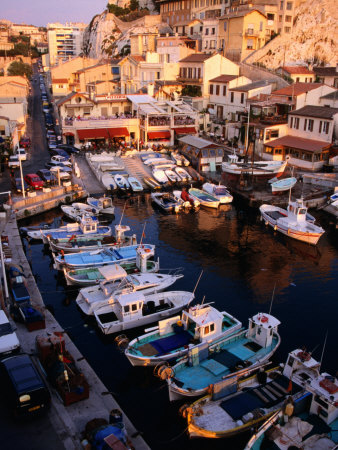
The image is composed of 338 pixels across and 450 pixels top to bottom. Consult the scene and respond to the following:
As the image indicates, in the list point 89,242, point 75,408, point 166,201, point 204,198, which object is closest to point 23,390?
point 75,408

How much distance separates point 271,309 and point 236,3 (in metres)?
72.6

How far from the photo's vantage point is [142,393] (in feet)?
59.3

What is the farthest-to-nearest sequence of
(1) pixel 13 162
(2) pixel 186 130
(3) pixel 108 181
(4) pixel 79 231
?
(2) pixel 186 130
(1) pixel 13 162
(3) pixel 108 181
(4) pixel 79 231

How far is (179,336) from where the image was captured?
20281 mm

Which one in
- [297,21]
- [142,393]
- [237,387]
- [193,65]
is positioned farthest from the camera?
[297,21]

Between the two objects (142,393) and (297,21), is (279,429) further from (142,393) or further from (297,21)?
(297,21)

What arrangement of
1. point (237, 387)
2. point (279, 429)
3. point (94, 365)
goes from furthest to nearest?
point (94, 365) < point (237, 387) < point (279, 429)

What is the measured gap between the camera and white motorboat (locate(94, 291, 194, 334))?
2189 centimetres

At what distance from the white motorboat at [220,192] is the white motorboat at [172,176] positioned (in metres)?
4.46

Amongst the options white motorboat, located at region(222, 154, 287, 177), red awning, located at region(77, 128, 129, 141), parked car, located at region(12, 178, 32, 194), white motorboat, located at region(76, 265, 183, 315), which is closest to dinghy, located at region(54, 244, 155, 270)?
white motorboat, located at region(76, 265, 183, 315)

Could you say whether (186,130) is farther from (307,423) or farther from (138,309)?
(307,423)

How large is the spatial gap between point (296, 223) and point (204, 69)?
40936mm

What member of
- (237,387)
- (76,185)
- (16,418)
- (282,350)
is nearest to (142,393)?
(237,387)

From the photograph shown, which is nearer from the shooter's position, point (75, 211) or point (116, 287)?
point (116, 287)
